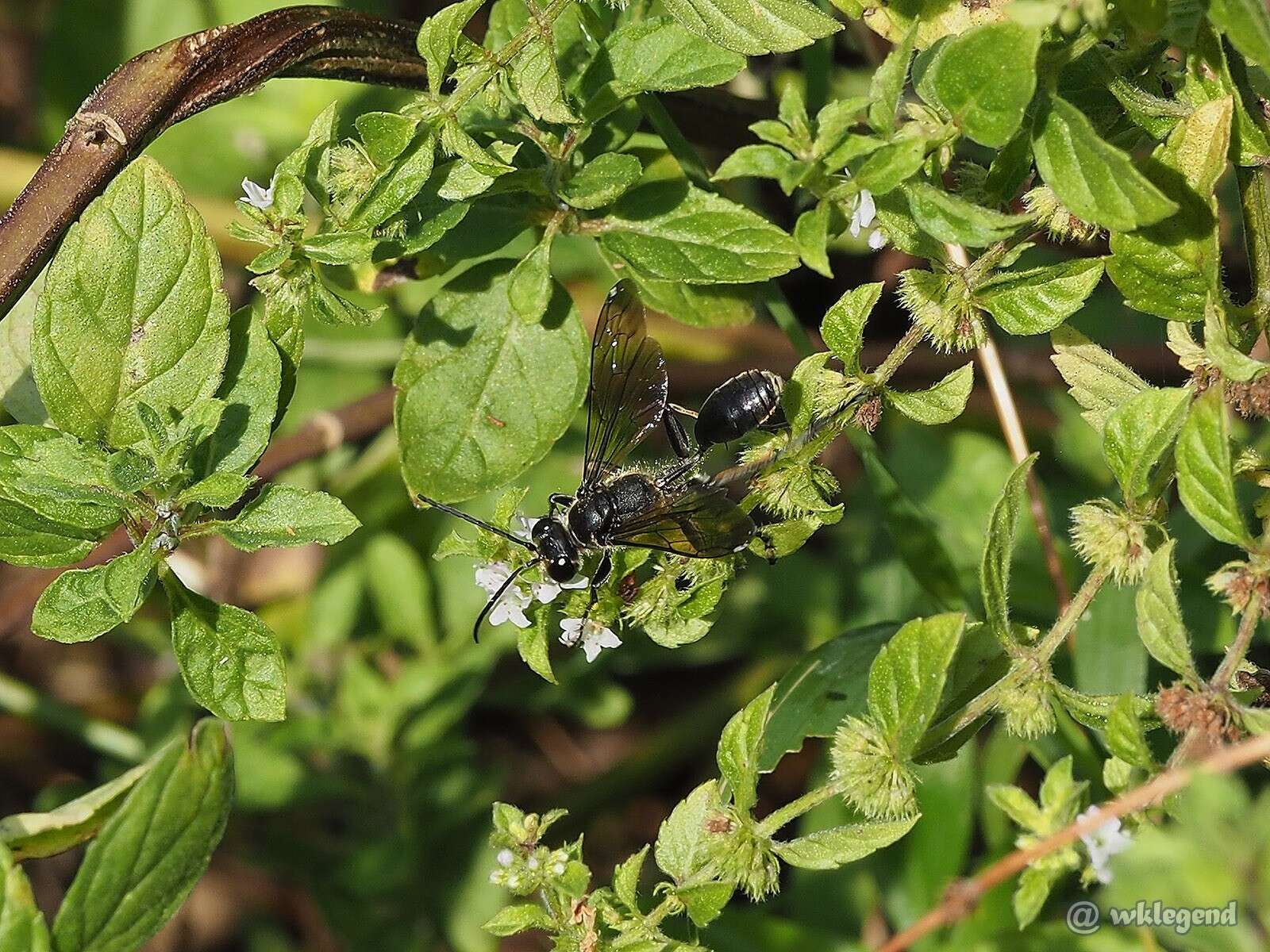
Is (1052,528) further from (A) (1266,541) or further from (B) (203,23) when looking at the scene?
(B) (203,23)

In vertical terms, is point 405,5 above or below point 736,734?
above

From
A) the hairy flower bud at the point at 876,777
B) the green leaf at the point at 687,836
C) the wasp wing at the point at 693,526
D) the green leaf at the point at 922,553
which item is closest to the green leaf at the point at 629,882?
the green leaf at the point at 687,836

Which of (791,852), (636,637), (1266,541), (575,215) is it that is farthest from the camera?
(636,637)

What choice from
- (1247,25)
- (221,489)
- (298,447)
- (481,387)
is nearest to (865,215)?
(1247,25)

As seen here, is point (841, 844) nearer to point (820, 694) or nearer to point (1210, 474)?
point (820, 694)

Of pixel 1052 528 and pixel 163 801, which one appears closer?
pixel 163 801

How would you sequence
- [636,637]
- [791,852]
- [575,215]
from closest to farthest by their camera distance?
[791,852], [575,215], [636,637]

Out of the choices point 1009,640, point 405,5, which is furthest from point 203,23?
point 1009,640
